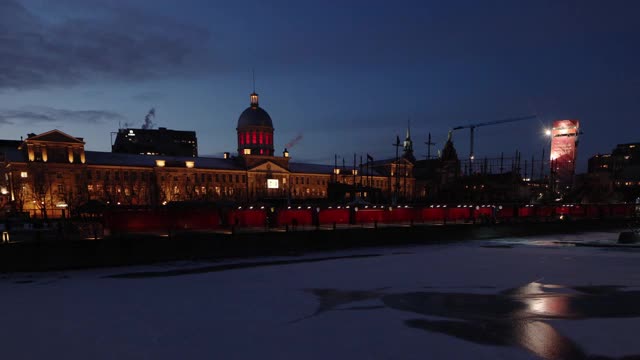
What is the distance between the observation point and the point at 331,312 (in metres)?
15.0

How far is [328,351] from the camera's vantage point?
11.0 metres

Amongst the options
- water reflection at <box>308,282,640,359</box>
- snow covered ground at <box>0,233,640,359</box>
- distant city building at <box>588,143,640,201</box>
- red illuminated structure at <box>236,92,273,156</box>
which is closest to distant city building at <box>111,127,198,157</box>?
red illuminated structure at <box>236,92,273,156</box>

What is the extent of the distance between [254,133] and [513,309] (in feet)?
377

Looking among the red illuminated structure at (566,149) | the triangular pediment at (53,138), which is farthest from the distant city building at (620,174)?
the triangular pediment at (53,138)

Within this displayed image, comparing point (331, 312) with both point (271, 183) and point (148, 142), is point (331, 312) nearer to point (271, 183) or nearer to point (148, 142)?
point (271, 183)

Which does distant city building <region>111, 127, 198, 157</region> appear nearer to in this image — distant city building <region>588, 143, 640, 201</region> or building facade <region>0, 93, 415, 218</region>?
building facade <region>0, 93, 415, 218</region>

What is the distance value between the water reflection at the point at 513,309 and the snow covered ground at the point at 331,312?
49 millimetres

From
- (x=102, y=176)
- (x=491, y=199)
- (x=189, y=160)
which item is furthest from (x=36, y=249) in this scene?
(x=189, y=160)

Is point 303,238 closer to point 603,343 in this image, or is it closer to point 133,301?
point 133,301

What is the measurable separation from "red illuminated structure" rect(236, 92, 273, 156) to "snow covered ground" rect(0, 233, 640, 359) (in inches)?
3955

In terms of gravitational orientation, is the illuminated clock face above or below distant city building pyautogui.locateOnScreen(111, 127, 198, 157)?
below

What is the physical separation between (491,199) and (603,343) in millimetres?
81438

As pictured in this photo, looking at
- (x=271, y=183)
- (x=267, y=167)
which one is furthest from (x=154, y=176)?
(x=267, y=167)

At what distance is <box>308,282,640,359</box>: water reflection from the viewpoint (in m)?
11.5
